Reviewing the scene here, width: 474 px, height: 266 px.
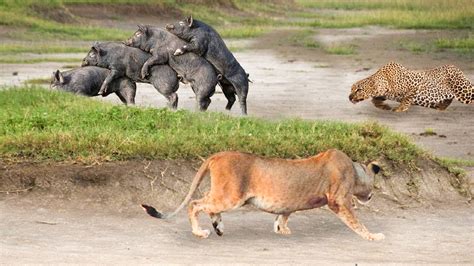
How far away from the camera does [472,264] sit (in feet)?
28.9

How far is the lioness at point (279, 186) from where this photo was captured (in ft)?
29.5

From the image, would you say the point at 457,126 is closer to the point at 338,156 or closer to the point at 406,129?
the point at 406,129

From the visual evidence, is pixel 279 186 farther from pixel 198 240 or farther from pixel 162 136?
pixel 162 136

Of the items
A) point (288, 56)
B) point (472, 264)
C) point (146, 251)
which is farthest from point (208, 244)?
point (288, 56)

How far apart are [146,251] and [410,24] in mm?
31485

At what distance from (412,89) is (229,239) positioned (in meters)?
11.0

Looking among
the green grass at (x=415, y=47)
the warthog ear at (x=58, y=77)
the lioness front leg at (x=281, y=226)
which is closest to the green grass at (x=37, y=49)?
the green grass at (x=415, y=47)

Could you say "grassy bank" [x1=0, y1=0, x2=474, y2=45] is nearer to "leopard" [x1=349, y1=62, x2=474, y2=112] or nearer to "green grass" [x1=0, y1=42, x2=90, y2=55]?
"green grass" [x1=0, y1=42, x2=90, y2=55]

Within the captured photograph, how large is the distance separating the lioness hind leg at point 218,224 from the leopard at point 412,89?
35.1 ft

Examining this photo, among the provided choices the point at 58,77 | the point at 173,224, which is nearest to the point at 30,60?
the point at 58,77

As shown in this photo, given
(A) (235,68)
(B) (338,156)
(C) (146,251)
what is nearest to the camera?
(C) (146,251)

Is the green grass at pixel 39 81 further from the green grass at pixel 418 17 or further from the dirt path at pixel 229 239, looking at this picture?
the green grass at pixel 418 17

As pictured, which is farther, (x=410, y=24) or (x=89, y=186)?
(x=410, y=24)

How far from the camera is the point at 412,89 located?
19859mm
